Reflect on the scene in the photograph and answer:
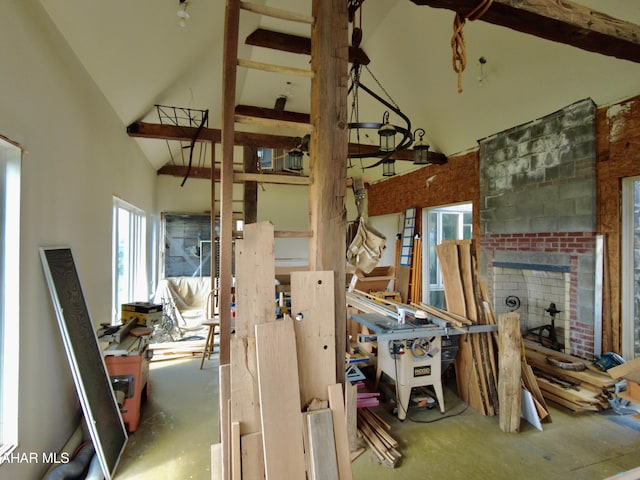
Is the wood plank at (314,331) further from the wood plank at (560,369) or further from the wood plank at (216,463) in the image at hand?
the wood plank at (560,369)

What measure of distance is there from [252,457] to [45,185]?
2.19 metres

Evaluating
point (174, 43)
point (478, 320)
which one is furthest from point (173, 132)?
point (478, 320)

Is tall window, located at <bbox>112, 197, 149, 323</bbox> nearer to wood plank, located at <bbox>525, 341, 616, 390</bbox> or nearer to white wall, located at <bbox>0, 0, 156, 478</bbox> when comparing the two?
white wall, located at <bbox>0, 0, 156, 478</bbox>

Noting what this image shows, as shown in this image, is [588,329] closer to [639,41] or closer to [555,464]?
[555,464]

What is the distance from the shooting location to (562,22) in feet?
6.05

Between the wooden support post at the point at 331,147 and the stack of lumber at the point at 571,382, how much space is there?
2.97m

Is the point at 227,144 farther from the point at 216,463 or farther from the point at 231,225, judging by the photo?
the point at 216,463

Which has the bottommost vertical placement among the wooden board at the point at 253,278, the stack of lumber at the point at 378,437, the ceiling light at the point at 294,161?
the stack of lumber at the point at 378,437

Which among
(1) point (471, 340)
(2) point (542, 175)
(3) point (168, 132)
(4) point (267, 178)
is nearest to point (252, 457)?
(4) point (267, 178)

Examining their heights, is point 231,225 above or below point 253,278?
above

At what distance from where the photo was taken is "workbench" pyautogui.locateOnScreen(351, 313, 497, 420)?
115 inches

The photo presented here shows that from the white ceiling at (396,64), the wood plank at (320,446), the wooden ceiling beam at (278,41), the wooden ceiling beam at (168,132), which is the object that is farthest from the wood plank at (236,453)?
the wooden ceiling beam at (278,41)

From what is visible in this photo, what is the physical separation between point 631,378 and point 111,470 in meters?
3.60

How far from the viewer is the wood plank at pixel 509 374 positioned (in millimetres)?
2781
